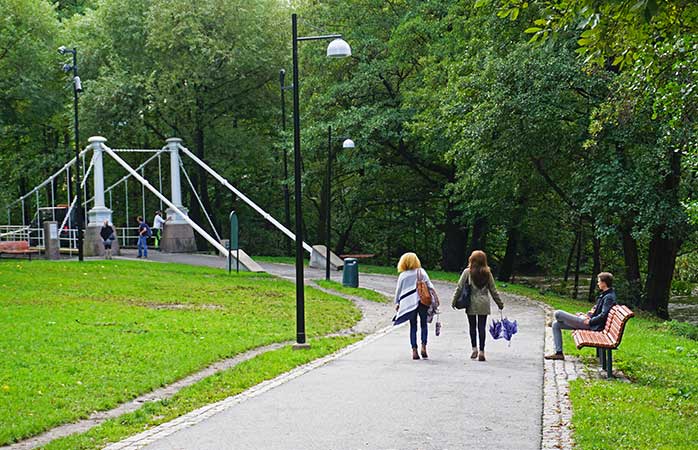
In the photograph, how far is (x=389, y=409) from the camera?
902cm

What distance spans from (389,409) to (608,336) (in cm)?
372

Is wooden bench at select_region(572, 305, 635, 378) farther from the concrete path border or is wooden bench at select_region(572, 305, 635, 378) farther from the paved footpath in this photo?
the concrete path border

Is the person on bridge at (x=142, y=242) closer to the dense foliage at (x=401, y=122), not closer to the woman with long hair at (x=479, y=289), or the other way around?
the dense foliage at (x=401, y=122)

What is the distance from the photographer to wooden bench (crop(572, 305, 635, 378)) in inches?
427

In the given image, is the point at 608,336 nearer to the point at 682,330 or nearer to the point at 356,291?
the point at 682,330

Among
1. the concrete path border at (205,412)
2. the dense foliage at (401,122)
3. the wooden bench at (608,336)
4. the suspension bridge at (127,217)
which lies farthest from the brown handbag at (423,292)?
the suspension bridge at (127,217)

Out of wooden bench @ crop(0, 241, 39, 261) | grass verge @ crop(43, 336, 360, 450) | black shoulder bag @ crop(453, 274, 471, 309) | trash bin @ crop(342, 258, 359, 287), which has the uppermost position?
wooden bench @ crop(0, 241, 39, 261)

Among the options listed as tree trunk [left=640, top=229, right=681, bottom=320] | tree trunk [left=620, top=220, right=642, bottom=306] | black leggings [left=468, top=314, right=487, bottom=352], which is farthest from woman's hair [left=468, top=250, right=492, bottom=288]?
tree trunk [left=620, top=220, right=642, bottom=306]

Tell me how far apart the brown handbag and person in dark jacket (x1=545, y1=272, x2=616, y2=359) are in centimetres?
184

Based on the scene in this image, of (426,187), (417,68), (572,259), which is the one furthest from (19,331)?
(572,259)

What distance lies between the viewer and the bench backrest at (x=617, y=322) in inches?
425

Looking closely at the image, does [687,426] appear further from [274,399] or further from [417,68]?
[417,68]

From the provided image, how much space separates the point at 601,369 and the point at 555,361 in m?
0.81

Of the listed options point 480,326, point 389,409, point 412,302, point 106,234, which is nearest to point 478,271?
point 480,326
